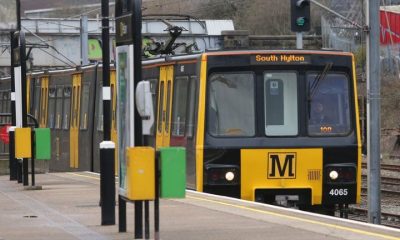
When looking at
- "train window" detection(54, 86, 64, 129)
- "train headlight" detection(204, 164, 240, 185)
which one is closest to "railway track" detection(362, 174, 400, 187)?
"train window" detection(54, 86, 64, 129)

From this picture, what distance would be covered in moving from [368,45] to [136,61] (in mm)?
Answer: 9035

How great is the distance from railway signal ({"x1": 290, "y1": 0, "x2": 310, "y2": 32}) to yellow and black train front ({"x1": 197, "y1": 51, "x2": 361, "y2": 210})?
6.55 m

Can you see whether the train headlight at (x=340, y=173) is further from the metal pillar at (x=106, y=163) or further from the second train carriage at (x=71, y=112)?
the second train carriage at (x=71, y=112)

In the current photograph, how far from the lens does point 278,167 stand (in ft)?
46.2

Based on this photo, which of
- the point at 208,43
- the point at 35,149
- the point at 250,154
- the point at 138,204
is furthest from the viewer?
the point at 208,43

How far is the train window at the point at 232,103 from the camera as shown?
1420 cm

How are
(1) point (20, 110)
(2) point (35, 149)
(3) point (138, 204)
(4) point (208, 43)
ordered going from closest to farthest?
(3) point (138, 204) → (2) point (35, 149) → (1) point (20, 110) → (4) point (208, 43)

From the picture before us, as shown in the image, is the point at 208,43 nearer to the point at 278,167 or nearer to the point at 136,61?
the point at 278,167

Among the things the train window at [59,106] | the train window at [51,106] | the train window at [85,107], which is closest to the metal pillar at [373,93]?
the train window at [85,107]

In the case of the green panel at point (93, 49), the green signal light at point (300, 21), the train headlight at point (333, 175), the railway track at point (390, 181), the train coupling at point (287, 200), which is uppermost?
the green panel at point (93, 49)

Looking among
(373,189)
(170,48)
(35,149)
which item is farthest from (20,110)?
(373,189)

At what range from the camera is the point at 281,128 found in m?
14.2

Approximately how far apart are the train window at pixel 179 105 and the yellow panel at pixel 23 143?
2703mm

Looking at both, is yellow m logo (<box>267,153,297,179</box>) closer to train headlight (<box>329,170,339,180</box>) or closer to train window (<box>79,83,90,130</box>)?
train headlight (<box>329,170,339,180</box>)
